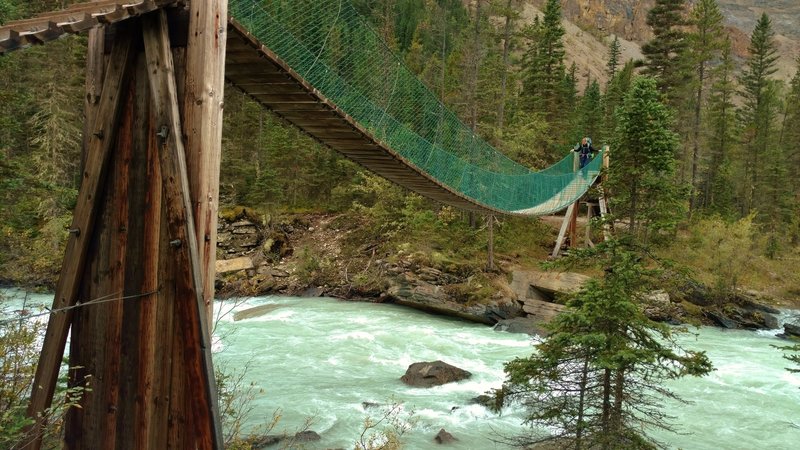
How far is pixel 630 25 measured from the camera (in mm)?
71562

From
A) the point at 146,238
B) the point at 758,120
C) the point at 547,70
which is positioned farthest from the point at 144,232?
the point at 758,120

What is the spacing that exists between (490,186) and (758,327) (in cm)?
757

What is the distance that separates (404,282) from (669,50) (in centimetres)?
1217

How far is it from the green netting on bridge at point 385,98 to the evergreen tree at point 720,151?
505 inches

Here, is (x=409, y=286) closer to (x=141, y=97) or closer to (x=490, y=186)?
(x=490, y=186)

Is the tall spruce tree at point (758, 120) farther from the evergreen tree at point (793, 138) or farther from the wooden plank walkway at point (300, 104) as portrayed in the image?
the wooden plank walkway at point (300, 104)

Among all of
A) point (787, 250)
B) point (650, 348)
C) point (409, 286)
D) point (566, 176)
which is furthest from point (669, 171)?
point (787, 250)

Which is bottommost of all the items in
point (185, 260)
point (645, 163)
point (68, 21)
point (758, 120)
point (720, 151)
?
point (185, 260)

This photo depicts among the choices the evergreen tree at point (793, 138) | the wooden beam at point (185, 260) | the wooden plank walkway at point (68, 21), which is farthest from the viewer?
the evergreen tree at point (793, 138)

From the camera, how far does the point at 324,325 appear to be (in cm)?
1037

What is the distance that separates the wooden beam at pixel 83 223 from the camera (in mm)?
1815

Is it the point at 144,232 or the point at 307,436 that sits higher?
the point at 144,232

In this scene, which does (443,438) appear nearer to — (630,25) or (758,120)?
(758,120)

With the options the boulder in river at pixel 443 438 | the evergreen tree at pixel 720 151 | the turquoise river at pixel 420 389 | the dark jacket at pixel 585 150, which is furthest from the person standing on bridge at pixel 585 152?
the evergreen tree at pixel 720 151
